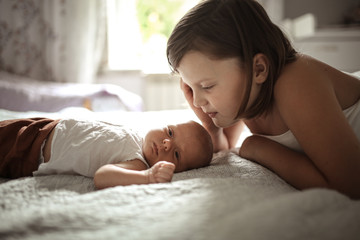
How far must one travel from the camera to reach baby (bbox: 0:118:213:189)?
873mm

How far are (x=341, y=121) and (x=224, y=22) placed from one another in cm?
41

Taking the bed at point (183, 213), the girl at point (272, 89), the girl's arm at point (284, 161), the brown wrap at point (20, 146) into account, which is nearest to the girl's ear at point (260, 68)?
the girl at point (272, 89)

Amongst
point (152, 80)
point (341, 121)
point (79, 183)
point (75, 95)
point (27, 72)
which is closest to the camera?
point (341, 121)

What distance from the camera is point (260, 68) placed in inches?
33.2

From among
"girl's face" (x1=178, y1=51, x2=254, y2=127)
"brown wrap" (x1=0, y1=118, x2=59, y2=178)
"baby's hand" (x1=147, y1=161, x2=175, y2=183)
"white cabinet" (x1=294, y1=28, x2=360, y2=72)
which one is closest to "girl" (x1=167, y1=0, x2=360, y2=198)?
"girl's face" (x1=178, y1=51, x2=254, y2=127)

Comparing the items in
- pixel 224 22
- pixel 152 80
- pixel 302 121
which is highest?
pixel 224 22

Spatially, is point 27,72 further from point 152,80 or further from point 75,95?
point 152,80

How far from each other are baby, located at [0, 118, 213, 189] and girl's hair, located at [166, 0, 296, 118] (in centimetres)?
25

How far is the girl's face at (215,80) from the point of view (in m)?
0.82

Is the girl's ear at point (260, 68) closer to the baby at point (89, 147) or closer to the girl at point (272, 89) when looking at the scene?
the girl at point (272, 89)

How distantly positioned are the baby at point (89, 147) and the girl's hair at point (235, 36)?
9.9 inches

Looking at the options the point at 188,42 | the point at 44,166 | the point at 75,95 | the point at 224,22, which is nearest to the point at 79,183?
the point at 44,166

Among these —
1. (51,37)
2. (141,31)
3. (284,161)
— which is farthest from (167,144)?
(141,31)

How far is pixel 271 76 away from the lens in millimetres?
829
